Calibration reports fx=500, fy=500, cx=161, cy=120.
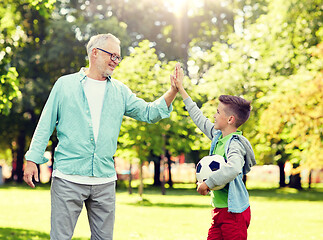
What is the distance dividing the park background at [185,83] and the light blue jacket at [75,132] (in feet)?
19.6

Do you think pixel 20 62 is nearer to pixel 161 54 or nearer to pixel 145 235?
pixel 161 54

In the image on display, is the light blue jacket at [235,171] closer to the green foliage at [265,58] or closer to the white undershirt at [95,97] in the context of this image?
the white undershirt at [95,97]

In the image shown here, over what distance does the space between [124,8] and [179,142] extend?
16613mm

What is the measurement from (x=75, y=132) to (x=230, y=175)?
4.57 feet

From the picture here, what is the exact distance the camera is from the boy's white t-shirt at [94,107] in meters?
4.26

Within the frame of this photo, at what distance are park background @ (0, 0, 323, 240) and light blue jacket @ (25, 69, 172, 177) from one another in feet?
19.6

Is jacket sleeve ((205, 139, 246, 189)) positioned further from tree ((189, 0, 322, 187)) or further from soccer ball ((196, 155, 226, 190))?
tree ((189, 0, 322, 187))

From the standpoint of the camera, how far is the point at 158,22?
38.3 m

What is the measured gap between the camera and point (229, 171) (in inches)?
171

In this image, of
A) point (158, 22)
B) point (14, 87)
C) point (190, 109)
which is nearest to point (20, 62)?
point (158, 22)

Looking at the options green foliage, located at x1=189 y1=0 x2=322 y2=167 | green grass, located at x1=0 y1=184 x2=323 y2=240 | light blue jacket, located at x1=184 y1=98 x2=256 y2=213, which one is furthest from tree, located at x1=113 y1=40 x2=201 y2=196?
light blue jacket, located at x1=184 y1=98 x2=256 y2=213

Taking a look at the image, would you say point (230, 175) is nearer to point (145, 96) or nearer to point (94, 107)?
point (94, 107)

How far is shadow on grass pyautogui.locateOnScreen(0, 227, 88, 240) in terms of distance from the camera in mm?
9539

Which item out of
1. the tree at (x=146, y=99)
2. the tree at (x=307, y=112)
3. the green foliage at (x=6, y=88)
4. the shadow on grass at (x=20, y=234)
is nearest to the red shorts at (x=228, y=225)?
the shadow on grass at (x=20, y=234)
